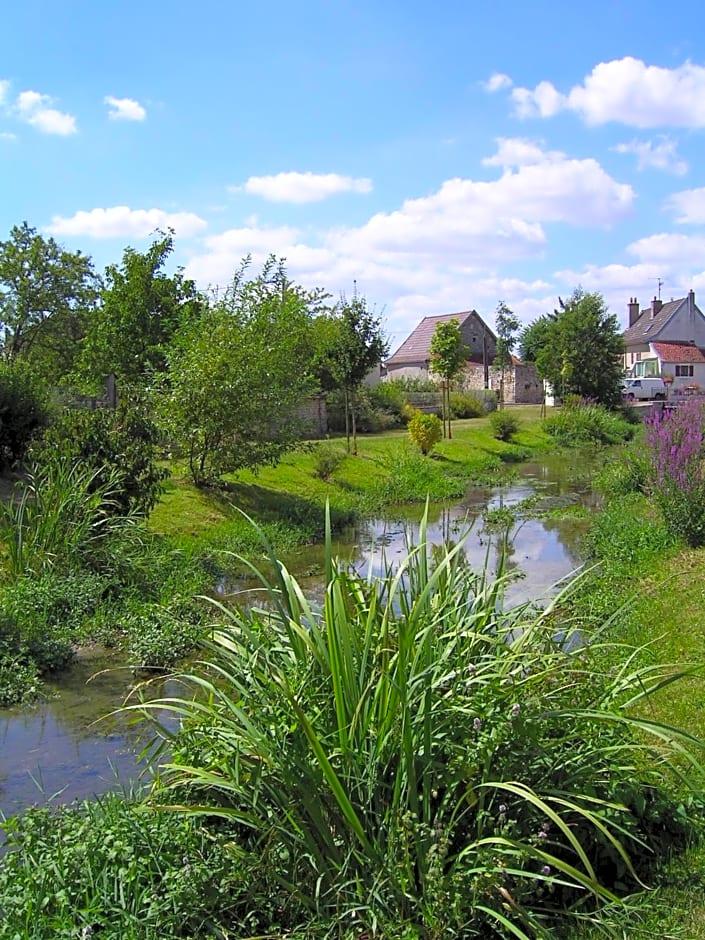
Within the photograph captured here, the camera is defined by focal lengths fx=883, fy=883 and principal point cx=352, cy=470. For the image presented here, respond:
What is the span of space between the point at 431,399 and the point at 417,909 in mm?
36014

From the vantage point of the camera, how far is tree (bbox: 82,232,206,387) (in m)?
27.0

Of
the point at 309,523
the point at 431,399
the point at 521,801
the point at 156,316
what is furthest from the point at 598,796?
the point at 431,399

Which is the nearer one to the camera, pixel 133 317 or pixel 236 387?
pixel 236 387

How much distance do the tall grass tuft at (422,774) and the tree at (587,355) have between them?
37439 mm

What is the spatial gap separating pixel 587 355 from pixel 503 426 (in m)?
10.7

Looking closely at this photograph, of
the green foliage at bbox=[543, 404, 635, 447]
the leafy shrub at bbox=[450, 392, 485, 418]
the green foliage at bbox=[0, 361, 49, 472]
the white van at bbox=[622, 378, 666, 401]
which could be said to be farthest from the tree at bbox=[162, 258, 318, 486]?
the white van at bbox=[622, 378, 666, 401]

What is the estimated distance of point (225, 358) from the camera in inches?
631

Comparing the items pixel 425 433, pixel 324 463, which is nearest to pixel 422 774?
pixel 324 463

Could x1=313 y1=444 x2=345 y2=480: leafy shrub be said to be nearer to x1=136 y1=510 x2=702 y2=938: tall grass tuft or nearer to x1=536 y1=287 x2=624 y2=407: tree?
x1=136 y1=510 x2=702 y2=938: tall grass tuft

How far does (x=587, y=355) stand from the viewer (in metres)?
41.0

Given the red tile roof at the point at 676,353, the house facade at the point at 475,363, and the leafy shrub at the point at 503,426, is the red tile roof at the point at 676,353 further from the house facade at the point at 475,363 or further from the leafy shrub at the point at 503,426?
the leafy shrub at the point at 503,426

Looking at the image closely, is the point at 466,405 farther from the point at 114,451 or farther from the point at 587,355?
the point at 114,451

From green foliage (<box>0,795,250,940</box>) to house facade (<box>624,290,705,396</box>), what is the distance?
62564 millimetres

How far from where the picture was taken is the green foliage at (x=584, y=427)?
113 feet
